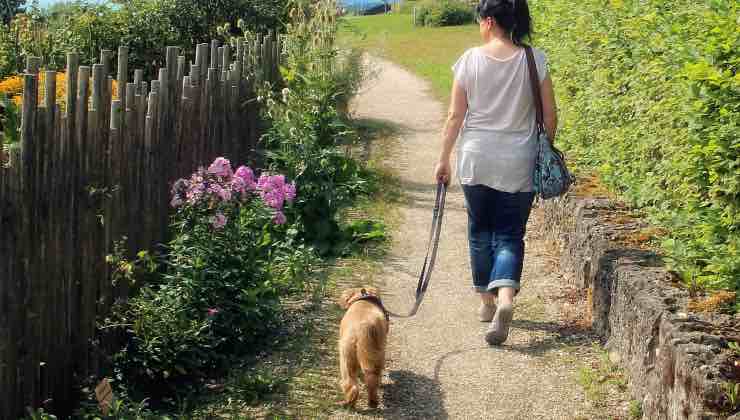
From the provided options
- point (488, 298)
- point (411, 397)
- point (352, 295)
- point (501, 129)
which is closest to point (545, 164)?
point (501, 129)

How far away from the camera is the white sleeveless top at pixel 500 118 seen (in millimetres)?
5289

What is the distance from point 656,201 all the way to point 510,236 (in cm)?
87

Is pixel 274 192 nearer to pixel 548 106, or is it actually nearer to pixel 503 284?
pixel 503 284

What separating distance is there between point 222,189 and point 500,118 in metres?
1.63

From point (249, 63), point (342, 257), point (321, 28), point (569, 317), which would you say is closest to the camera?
point (569, 317)

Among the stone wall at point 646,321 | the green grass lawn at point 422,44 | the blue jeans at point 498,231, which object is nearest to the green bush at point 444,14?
the green grass lawn at point 422,44

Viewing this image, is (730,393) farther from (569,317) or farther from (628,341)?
(569,317)

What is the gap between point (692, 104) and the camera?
4.30m

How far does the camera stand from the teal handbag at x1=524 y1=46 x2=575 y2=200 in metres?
5.19

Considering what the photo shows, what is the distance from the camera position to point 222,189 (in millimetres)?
5348

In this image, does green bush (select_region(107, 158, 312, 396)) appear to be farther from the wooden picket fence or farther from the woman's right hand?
the woman's right hand

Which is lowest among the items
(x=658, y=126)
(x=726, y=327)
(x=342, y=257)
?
(x=342, y=257)

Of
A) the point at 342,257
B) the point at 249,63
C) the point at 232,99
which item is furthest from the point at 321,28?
the point at 342,257

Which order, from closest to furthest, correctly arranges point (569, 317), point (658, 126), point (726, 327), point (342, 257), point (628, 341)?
point (726, 327)
point (628, 341)
point (658, 126)
point (569, 317)
point (342, 257)
